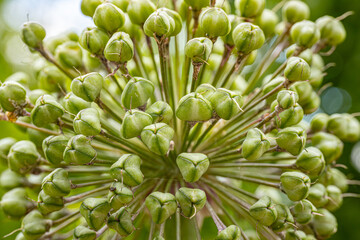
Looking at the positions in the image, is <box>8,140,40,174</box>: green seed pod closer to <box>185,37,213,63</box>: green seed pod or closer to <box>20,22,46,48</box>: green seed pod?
<box>20,22,46,48</box>: green seed pod

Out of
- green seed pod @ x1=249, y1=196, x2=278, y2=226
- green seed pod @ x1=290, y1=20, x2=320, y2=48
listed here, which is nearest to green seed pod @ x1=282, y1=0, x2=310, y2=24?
green seed pod @ x1=290, y1=20, x2=320, y2=48

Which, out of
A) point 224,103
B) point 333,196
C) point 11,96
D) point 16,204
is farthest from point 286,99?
point 16,204

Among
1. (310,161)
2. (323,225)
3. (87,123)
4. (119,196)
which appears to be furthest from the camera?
(323,225)

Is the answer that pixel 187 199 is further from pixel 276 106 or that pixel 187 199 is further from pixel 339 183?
pixel 339 183

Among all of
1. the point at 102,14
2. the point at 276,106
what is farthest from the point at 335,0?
the point at 102,14

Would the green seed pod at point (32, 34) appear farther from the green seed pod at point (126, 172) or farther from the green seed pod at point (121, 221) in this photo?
the green seed pod at point (121, 221)

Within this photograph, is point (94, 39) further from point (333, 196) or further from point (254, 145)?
point (333, 196)
